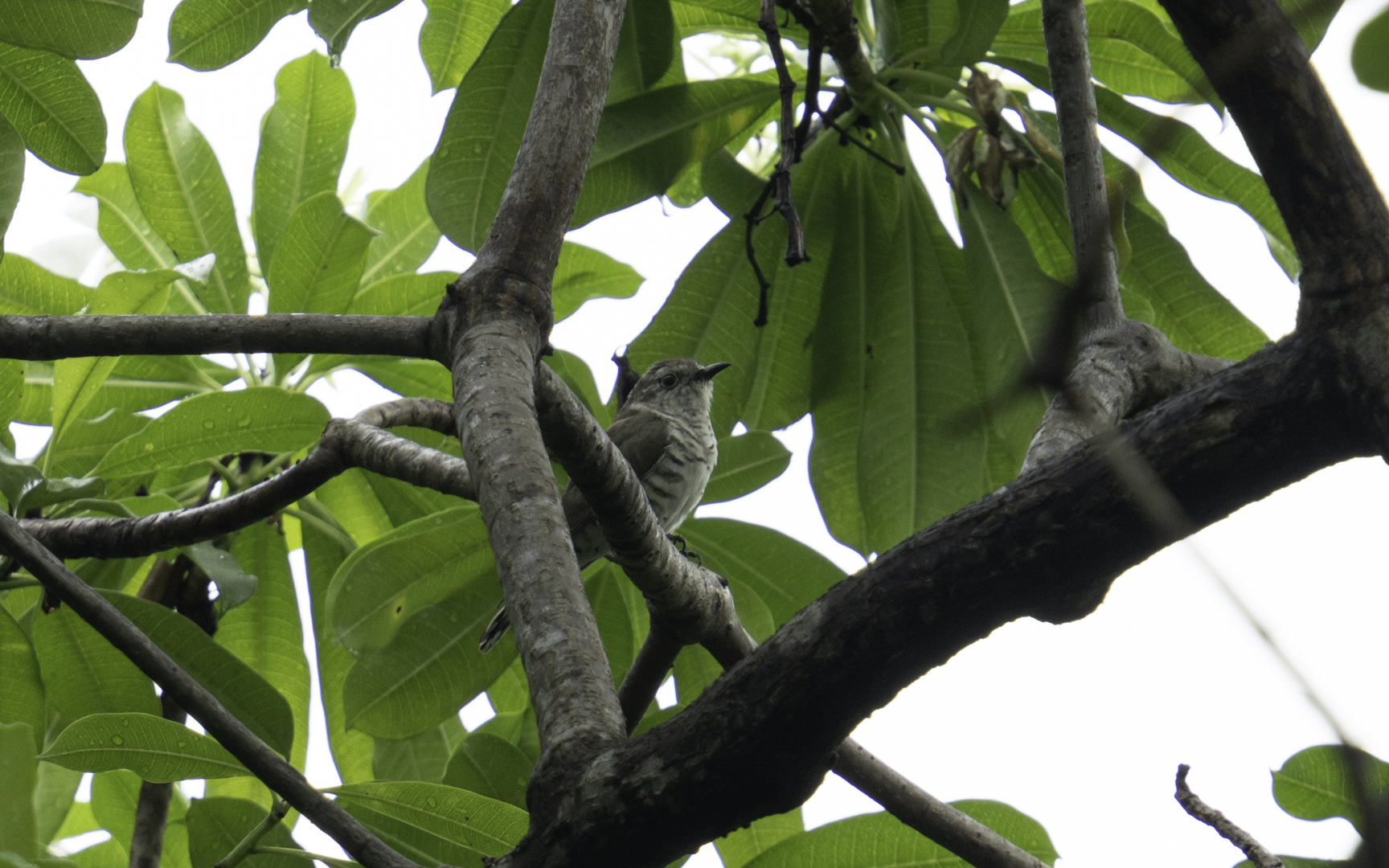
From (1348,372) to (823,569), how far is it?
1625 millimetres

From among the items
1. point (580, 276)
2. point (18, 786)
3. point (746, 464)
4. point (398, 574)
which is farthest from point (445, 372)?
point (18, 786)

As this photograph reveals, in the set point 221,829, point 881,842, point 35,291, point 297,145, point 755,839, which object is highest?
point 297,145

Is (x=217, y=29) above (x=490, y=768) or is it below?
above

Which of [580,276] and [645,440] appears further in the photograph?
[645,440]

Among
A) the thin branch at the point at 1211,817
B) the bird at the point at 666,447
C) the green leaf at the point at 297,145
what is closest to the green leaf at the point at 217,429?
the green leaf at the point at 297,145

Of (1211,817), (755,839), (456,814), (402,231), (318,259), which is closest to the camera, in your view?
(1211,817)

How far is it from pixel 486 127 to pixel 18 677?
4.81 ft

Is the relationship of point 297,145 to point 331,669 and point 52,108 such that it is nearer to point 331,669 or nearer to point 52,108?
point 52,108

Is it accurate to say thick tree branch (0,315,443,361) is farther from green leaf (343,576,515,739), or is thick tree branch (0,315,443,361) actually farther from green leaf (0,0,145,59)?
green leaf (343,576,515,739)

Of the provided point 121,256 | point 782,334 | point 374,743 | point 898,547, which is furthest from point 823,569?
point 121,256

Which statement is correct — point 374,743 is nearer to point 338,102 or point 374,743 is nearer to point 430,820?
point 430,820

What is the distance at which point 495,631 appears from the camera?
8.14 ft

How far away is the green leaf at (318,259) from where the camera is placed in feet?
7.82

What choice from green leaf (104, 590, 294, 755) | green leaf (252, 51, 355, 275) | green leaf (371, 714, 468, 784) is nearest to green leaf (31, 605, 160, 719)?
green leaf (104, 590, 294, 755)
